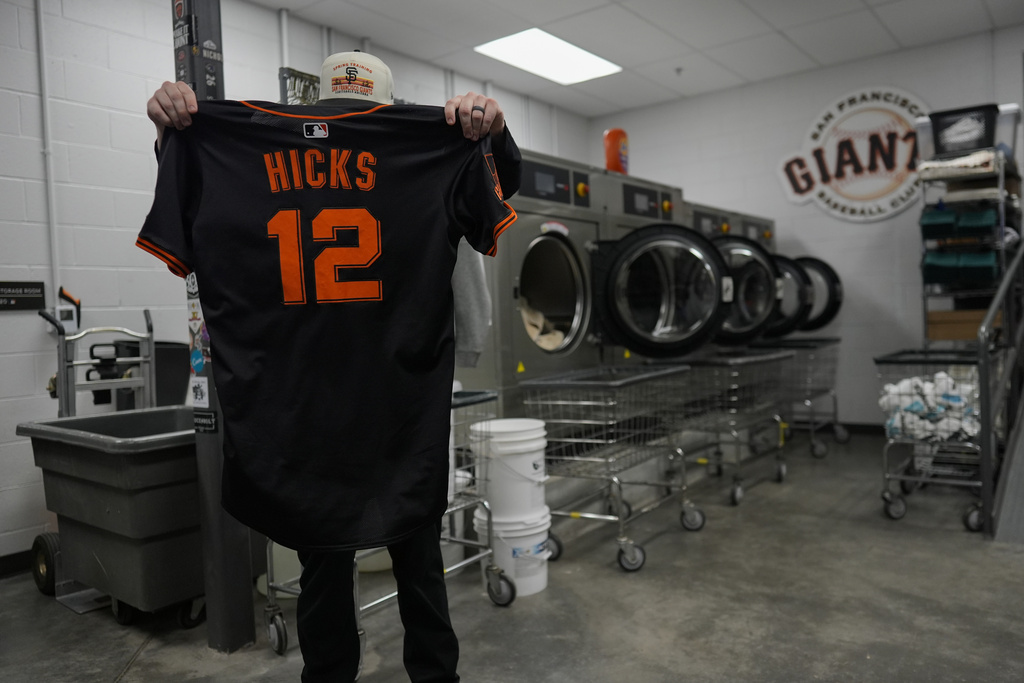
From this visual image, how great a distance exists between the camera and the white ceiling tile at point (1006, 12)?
515cm

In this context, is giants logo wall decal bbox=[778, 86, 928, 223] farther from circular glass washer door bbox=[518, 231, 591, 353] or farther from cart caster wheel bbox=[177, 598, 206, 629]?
cart caster wheel bbox=[177, 598, 206, 629]

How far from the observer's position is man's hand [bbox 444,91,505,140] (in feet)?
5.62

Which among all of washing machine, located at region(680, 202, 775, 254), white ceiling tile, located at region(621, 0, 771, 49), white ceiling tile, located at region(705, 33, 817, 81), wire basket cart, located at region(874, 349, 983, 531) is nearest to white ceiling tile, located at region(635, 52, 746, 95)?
white ceiling tile, located at region(705, 33, 817, 81)

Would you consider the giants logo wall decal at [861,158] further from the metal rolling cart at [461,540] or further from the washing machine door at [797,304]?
the metal rolling cart at [461,540]

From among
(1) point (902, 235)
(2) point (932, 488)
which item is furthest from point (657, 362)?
(1) point (902, 235)

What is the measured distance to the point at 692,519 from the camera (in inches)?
148

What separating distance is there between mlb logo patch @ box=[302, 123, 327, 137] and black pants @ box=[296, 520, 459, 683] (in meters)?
0.99

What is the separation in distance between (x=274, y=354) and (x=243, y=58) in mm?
3678

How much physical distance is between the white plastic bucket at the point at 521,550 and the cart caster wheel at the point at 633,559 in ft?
1.37

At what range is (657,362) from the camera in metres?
4.48

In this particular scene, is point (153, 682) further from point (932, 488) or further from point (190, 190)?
point (932, 488)

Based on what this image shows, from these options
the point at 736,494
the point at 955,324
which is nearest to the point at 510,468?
the point at 736,494

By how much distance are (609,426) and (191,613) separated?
1.96m

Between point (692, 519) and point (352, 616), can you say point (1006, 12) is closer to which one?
point (692, 519)
